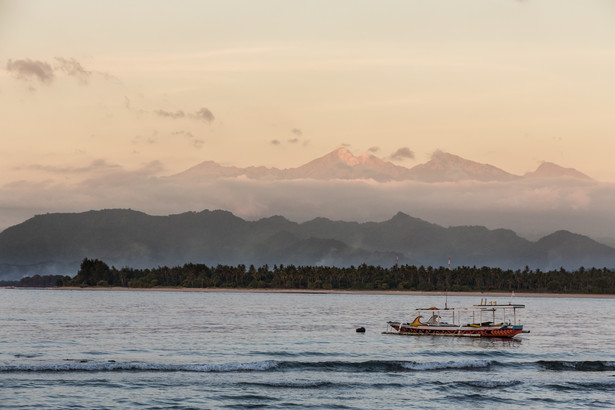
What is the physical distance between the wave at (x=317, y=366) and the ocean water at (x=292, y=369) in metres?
0.11

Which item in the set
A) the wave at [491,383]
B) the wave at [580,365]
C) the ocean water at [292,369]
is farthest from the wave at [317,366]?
the wave at [491,383]

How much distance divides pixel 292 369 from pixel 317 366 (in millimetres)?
3107

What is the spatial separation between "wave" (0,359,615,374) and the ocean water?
11 centimetres

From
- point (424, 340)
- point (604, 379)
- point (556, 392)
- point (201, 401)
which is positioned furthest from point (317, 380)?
point (424, 340)

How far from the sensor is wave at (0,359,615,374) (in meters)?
75.4

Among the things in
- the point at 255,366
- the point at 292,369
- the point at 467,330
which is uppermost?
the point at 467,330

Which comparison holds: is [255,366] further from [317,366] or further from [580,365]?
[580,365]

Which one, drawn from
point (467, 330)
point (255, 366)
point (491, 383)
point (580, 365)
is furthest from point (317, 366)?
point (467, 330)

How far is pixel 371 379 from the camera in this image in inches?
2889

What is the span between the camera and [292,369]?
7925cm

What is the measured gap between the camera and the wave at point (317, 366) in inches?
2970

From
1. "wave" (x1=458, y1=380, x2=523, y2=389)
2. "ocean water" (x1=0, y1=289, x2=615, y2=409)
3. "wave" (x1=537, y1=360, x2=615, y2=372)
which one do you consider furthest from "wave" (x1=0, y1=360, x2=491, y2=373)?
→ "wave" (x1=458, y1=380, x2=523, y2=389)

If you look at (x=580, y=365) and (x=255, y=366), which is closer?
(x=255, y=366)

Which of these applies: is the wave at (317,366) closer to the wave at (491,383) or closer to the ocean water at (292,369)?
the ocean water at (292,369)
